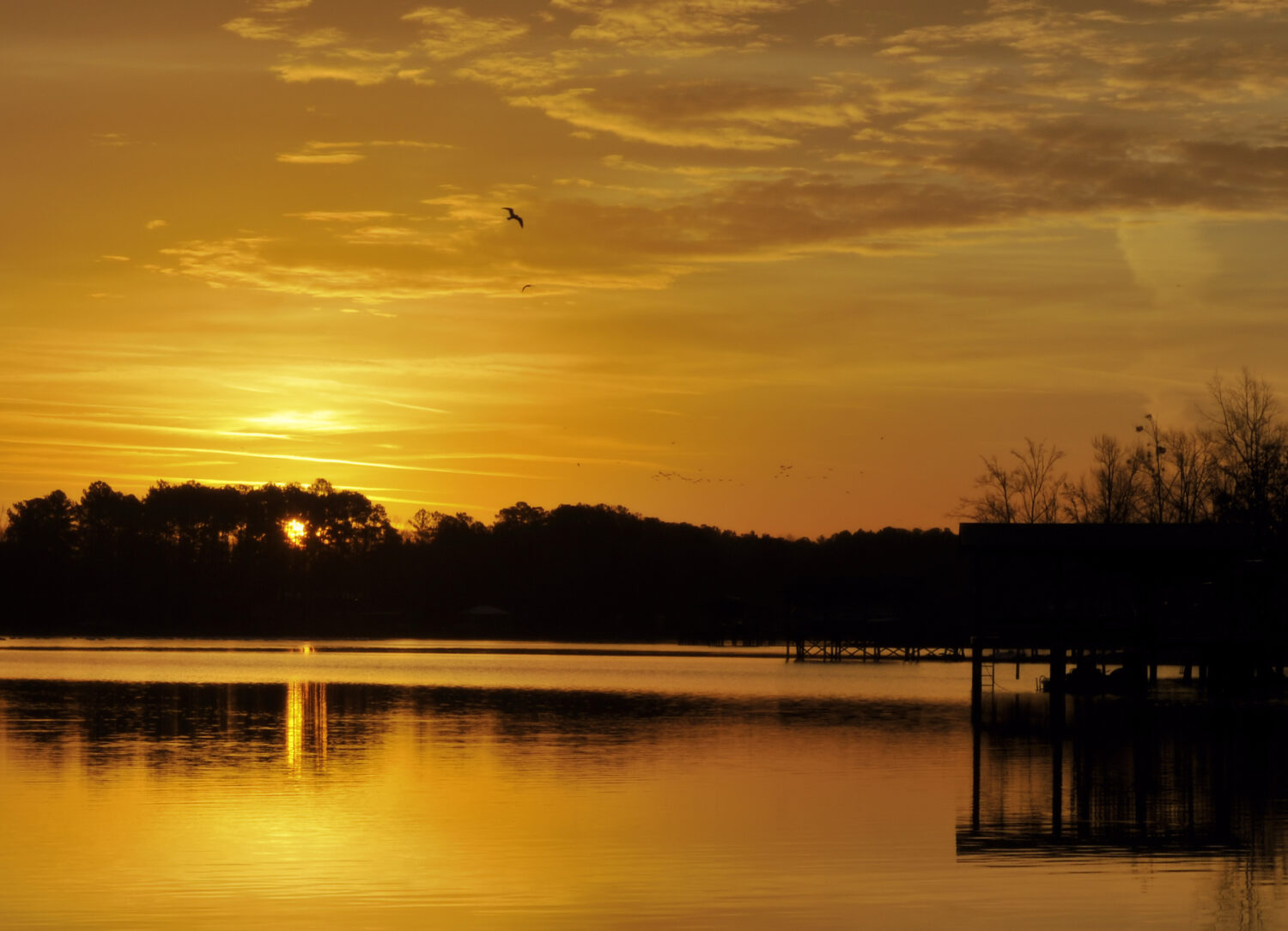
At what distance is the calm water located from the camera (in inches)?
690

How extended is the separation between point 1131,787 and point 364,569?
167 meters

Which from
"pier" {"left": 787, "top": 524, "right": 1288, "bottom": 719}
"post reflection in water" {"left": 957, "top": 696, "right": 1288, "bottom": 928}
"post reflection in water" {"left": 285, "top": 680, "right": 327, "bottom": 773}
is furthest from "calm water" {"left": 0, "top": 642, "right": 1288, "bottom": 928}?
"pier" {"left": 787, "top": 524, "right": 1288, "bottom": 719}

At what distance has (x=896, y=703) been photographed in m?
54.3

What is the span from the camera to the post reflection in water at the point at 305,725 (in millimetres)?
33000

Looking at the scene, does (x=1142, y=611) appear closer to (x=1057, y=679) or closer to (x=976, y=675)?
(x=1057, y=679)

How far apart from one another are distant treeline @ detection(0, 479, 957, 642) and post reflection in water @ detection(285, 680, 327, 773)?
324 ft

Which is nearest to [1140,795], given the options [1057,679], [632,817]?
[632,817]

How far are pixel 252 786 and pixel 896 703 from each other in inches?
1226

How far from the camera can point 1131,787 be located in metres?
29.0

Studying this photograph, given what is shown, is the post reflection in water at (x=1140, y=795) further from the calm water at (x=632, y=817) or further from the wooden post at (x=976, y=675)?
the wooden post at (x=976, y=675)

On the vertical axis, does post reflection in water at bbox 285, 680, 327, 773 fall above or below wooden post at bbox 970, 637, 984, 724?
below

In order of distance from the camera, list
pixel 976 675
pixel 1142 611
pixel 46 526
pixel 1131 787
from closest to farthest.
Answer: pixel 1131 787 → pixel 976 675 → pixel 1142 611 → pixel 46 526

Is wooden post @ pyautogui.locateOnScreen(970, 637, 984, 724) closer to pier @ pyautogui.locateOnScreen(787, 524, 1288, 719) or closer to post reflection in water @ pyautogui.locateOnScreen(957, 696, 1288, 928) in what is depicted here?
pier @ pyautogui.locateOnScreen(787, 524, 1288, 719)

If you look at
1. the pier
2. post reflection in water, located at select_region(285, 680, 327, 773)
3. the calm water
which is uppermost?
the pier
